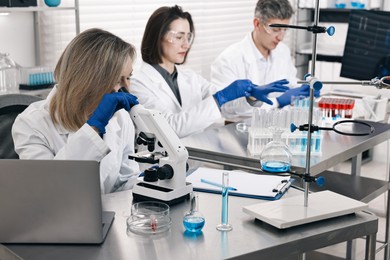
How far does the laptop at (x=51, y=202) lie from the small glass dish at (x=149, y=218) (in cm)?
12

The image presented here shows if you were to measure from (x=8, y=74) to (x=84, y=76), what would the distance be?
127 cm

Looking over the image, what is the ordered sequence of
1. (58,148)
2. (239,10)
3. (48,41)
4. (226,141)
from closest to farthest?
(58,148)
(226,141)
(48,41)
(239,10)

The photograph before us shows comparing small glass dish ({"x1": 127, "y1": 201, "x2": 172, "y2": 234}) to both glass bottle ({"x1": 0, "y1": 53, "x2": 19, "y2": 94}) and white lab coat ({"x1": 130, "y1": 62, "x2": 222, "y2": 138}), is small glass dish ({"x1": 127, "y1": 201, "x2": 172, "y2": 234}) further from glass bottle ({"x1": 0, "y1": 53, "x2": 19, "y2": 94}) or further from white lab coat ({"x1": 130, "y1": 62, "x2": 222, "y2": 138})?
glass bottle ({"x1": 0, "y1": 53, "x2": 19, "y2": 94})

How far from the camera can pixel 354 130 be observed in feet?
9.54

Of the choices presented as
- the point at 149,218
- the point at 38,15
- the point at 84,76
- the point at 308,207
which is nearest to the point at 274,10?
the point at 38,15

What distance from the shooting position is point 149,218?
5.33 ft

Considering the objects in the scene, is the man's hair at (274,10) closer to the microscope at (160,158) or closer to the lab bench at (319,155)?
the lab bench at (319,155)

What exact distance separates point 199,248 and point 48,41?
230 centimetres

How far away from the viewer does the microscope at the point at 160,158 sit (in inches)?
67.1

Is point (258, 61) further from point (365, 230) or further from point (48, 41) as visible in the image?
point (365, 230)

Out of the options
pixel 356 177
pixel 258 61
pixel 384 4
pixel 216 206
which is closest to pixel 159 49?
pixel 258 61

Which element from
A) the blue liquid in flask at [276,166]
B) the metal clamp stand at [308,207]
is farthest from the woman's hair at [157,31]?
the metal clamp stand at [308,207]

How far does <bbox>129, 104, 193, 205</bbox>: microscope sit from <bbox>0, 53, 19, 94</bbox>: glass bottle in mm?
1606

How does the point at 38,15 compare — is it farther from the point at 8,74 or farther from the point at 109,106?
the point at 109,106
